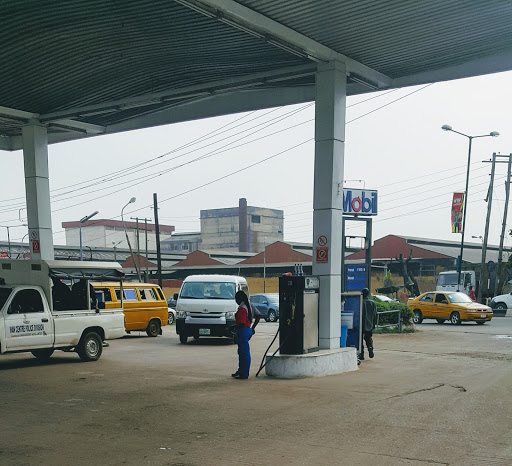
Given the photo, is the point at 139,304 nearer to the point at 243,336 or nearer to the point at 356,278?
the point at 356,278

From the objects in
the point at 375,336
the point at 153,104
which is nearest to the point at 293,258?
the point at 375,336

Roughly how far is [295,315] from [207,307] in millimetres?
8117

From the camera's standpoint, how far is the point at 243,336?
13.9 metres

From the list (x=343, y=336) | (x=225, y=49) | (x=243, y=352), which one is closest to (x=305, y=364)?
(x=243, y=352)

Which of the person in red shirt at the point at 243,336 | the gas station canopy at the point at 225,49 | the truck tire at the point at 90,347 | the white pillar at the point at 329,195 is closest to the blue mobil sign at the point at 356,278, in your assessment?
the white pillar at the point at 329,195

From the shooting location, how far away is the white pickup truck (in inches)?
594

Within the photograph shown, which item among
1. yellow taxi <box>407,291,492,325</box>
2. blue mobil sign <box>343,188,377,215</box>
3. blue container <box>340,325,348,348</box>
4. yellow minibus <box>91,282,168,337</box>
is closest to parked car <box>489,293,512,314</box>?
yellow taxi <box>407,291,492,325</box>

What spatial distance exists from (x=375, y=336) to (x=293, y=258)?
43803mm

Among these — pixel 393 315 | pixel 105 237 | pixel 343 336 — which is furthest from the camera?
pixel 105 237

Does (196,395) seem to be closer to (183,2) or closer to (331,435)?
(331,435)

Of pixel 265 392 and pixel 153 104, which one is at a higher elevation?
pixel 153 104

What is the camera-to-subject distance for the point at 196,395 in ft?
38.4

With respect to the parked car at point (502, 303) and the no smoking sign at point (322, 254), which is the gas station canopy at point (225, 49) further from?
the parked car at point (502, 303)

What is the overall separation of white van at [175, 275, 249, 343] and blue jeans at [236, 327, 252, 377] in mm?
7512
